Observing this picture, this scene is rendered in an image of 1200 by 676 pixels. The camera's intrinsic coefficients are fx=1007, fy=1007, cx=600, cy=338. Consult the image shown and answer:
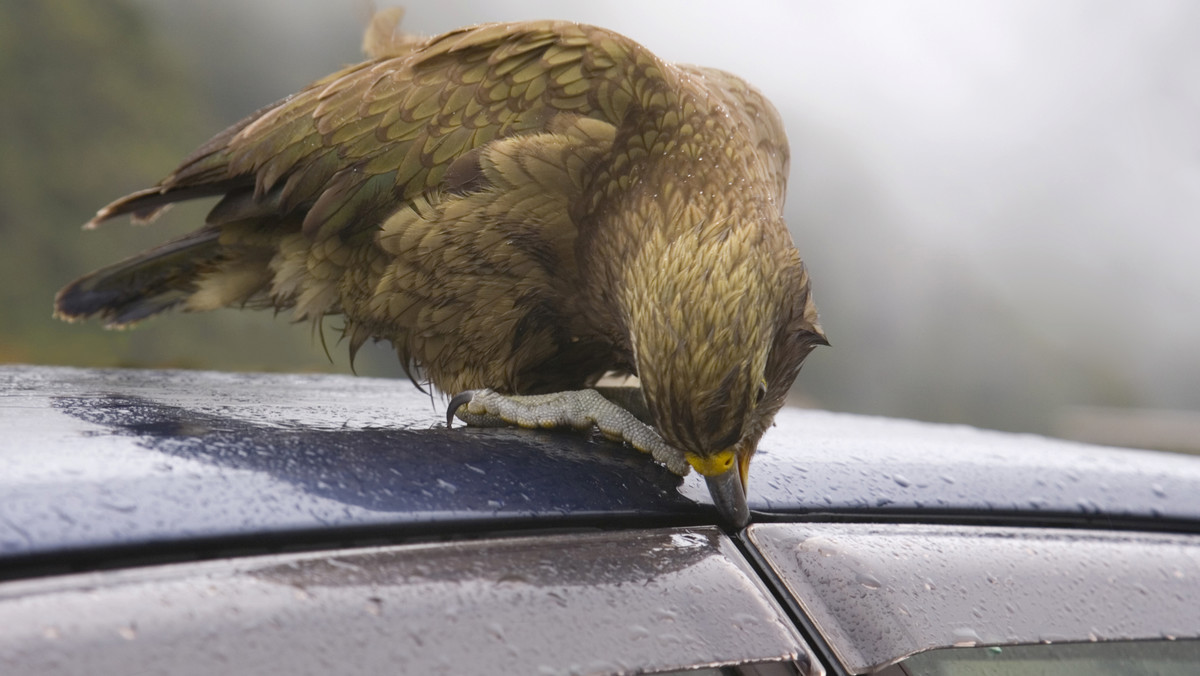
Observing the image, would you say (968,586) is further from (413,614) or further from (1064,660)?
(413,614)

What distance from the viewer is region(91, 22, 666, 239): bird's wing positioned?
1.87 m

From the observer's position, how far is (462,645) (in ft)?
2.45

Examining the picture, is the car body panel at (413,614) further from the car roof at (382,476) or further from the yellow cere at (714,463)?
the yellow cere at (714,463)

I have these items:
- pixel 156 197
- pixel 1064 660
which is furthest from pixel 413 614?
pixel 156 197

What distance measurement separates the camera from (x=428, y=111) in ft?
6.16

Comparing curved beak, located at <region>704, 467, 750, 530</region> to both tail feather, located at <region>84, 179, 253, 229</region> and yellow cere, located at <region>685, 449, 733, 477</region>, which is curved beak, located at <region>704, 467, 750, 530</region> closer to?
yellow cere, located at <region>685, 449, 733, 477</region>

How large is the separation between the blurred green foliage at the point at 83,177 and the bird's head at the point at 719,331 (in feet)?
23.5

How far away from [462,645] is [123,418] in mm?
521

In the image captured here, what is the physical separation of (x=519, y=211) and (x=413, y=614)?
3.87 ft

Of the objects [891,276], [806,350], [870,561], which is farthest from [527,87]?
[891,276]

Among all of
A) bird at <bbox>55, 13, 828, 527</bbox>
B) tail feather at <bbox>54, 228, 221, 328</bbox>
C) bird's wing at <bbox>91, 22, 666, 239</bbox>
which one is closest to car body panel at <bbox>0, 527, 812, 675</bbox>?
bird at <bbox>55, 13, 828, 527</bbox>

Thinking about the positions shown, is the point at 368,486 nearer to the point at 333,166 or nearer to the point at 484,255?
the point at 484,255

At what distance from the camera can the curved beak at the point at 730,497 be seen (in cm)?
107

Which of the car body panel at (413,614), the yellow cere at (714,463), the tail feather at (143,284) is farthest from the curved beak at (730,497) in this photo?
the tail feather at (143,284)
